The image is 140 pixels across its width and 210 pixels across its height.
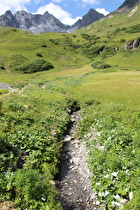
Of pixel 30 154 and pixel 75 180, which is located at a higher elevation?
pixel 30 154

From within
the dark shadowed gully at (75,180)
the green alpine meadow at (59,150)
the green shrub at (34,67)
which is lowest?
the dark shadowed gully at (75,180)

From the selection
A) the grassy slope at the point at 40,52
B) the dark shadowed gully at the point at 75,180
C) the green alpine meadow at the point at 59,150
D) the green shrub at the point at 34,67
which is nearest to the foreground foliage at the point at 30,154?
the green alpine meadow at the point at 59,150

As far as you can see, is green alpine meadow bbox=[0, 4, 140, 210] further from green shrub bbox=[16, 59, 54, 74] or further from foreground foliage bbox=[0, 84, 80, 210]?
green shrub bbox=[16, 59, 54, 74]

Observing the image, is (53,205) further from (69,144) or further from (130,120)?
(130,120)

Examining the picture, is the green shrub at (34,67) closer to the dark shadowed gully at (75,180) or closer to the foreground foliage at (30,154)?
the foreground foliage at (30,154)

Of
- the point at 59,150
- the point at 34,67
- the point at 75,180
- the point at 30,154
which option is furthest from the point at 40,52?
the point at 75,180

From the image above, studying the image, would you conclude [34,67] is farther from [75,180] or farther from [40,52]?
[75,180]

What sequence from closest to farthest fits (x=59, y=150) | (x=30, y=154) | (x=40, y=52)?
1. (x=30, y=154)
2. (x=59, y=150)
3. (x=40, y=52)

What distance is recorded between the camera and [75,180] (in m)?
10.9

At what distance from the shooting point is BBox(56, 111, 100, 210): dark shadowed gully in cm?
905

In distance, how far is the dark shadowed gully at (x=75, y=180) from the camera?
9.05m

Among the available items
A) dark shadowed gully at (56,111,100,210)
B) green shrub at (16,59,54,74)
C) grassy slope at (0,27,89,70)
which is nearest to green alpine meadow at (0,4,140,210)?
dark shadowed gully at (56,111,100,210)

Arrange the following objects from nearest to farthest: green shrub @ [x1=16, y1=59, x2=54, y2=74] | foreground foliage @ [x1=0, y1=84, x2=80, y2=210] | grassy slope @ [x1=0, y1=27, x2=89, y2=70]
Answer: foreground foliage @ [x1=0, y1=84, x2=80, y2=210] → green shrub @ [x1=16, y1=59, x2=54, y2=74] → grassy slope @ [x1=0, y1=27, x2=89, y2=70]

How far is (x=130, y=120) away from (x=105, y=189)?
30.1 feet
